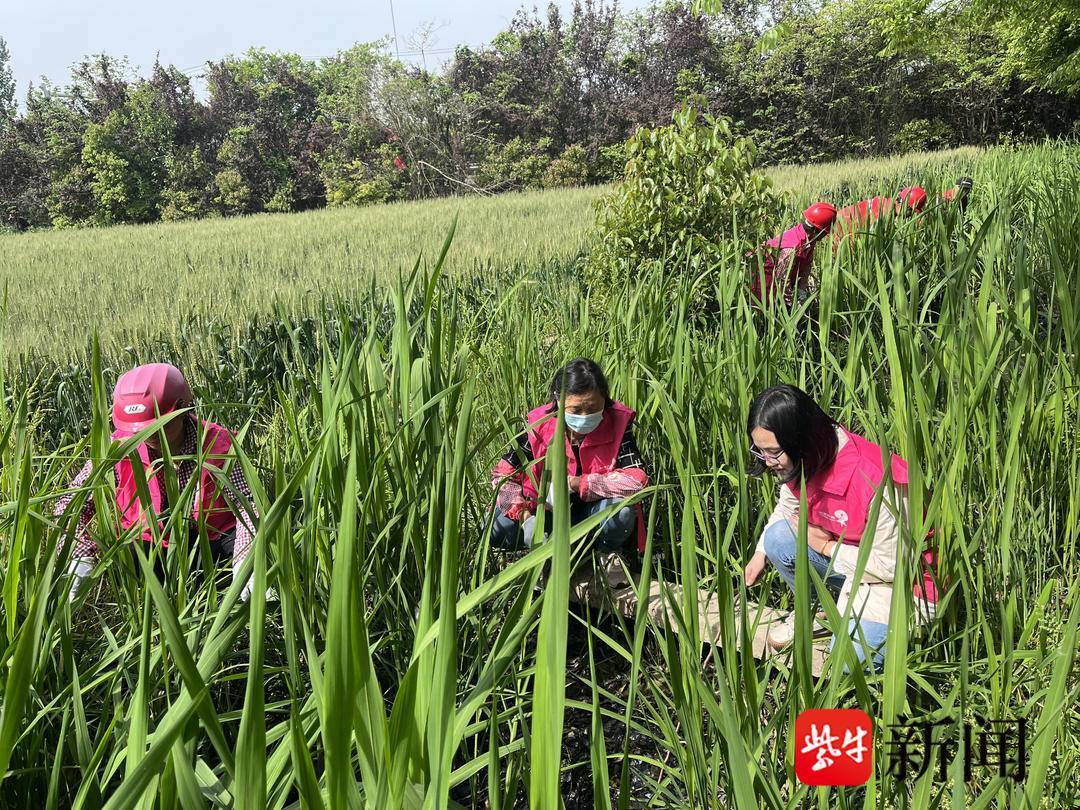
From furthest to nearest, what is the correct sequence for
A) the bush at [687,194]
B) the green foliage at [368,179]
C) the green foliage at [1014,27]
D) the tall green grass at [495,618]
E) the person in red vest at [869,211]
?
the green foliage at [368,179], the green foliage at [1014,27], the bush at [687,194], the person in red vest at [869,211], the tall green grass at [495,618]

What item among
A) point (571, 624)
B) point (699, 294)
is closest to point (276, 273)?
point (699, 294)

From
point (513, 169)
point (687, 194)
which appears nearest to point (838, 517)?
point (687, 194)

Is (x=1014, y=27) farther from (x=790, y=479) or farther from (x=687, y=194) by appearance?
(x=790, y=479)

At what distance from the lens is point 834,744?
0.94m

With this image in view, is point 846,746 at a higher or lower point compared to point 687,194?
lower

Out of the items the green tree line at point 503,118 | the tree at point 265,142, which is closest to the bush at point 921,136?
the green tree line at point 503,118

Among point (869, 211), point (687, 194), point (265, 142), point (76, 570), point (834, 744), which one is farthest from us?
point (265, 142)

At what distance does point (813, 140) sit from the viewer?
24.7 meters

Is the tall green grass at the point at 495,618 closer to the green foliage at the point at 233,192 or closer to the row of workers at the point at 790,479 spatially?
the row of workers at the point at 790,479

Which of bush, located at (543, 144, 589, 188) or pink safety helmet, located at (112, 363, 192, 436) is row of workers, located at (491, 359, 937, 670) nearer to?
pink safety helmet, located at (112, 363, 192, 436)

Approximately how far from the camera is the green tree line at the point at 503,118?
76.4 feet

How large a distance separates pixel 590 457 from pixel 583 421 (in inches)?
8.3

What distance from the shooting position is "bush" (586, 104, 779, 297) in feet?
13.1

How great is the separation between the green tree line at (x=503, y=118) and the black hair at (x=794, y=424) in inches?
811
